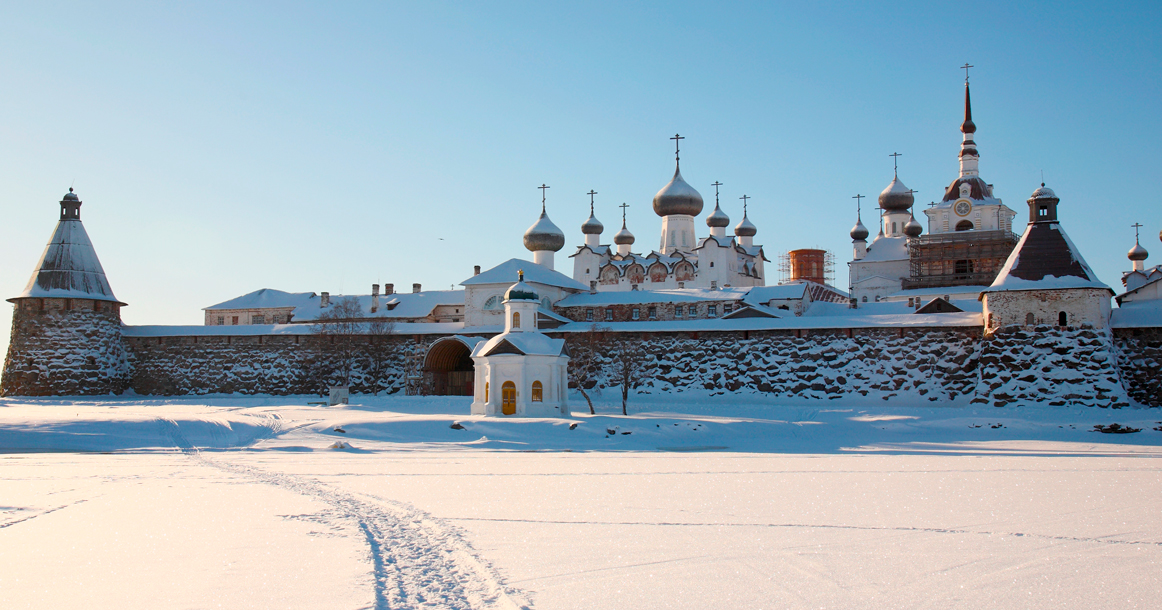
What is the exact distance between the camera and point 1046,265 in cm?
2147

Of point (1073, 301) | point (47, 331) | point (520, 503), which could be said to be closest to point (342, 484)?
point (520, 503)

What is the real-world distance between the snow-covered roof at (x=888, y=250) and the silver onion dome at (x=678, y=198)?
7219 mm

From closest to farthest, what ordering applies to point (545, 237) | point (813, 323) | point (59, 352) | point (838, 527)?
point (838, 527)
point (813, 323)
point (59, 352)
point (545, 237)

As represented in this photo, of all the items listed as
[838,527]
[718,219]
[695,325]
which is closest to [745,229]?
[718,219]

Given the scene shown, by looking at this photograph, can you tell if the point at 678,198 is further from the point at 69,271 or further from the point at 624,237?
the point at 69,271

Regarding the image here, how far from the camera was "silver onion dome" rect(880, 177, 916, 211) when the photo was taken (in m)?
42.4

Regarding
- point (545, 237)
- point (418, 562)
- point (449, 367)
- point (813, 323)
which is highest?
point (545, 237)

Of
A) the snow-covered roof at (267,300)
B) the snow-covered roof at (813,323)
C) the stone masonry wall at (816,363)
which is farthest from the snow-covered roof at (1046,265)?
the snow-covered roof at (267,300)

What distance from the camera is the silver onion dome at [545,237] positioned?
35.6 m

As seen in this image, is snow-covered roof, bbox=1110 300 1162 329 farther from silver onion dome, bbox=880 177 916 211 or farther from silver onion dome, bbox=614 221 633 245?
silver onion dome, bbox=614 221 633 245

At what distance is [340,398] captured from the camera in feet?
77.5

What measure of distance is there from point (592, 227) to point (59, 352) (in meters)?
22.5

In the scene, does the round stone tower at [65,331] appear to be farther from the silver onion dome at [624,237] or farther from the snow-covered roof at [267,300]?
the silver onion dome at [624,237]

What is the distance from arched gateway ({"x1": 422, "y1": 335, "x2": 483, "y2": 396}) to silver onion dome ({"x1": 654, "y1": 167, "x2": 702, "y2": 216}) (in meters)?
14.6
